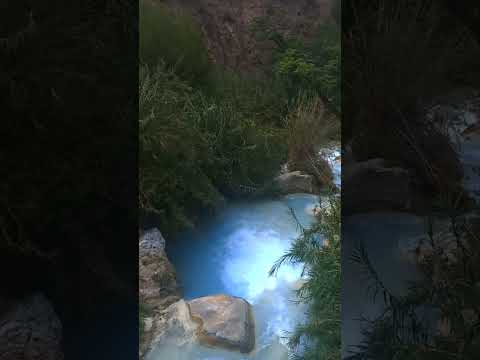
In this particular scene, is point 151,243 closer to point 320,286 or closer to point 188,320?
point 188,320

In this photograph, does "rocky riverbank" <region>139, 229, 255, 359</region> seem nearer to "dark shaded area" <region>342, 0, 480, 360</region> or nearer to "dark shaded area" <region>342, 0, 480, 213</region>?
"dark shaded area" <region>342, 0, 480, 360</region>

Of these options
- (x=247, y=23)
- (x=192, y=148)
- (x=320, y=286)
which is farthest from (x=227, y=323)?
(x=247, y=23)

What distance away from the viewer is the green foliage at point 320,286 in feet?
5.32

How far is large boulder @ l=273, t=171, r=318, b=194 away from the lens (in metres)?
1.82

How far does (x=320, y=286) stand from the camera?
1.68 meters
